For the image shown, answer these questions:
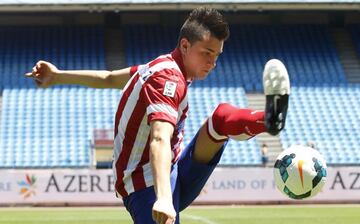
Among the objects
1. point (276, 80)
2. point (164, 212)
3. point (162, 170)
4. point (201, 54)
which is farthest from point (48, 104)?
point (164, 212)

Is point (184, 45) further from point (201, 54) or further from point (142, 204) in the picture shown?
point (142, 204)

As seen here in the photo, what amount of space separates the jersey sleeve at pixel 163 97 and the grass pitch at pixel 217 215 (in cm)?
820

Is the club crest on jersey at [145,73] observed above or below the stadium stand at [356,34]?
below

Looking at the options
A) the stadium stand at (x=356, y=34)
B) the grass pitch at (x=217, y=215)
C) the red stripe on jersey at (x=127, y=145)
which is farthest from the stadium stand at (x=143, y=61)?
the red stripe on jersey at (x=127, y=145)

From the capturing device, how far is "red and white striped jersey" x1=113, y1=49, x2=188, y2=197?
4512 millimetres

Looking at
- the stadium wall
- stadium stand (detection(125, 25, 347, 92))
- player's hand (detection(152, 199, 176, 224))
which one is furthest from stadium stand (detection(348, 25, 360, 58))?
player's hand (detection(152, 199, 176, 224))

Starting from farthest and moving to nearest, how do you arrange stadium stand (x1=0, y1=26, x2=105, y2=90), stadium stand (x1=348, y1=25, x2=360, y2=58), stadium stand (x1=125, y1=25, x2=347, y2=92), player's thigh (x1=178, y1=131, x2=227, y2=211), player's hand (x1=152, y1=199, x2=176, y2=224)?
stadium stand (x1=348, y1=25, x2=360, y2=58) < stadium stand (x1=125, y1=25, x2=347, y2=92) < stadium stand (x1=0, y1=26, x2=105, y2=90) < player's thigh (x1=178, y1=131, x2=227, y2=211) < player's hand (x1=152, y1=199, x2=176, y2=224)

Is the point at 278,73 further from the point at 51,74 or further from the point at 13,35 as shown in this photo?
the point at 13,35

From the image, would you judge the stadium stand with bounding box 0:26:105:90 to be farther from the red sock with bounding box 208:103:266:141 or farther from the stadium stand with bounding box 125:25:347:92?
the red sock with bounding box 208:103:266:141

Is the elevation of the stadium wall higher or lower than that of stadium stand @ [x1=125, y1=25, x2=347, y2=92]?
lower

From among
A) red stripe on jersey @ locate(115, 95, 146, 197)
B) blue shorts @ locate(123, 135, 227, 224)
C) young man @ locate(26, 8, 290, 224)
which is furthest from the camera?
blue shorts @ locate(123, 135, 227, 224)

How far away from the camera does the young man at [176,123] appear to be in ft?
14.3

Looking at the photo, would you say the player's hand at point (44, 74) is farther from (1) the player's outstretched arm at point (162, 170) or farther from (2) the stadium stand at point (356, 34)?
(2) the stadium stand at point (356, 34)

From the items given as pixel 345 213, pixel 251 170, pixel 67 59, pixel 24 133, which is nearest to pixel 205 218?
pixel 345 213
